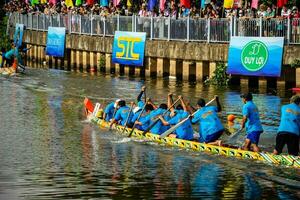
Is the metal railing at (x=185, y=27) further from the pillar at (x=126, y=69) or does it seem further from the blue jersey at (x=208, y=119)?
the blue jersey at (x=208, y=119)

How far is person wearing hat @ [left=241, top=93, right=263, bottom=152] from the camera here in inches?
823

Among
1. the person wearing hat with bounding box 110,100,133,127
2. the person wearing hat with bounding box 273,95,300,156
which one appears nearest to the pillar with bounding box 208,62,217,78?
the person wearing hat with bounding box 110,100,133,127

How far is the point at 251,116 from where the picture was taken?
827 inches

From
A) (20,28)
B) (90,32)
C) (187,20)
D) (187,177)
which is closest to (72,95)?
(187,20)

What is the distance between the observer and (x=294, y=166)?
19.4 meters

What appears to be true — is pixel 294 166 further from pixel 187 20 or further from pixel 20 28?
pixel 20 28

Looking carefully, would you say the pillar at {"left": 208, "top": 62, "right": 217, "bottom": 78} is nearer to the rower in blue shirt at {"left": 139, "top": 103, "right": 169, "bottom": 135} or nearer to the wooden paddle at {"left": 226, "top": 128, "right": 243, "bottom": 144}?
the rower in blue shirt at {"left": 139, "top": 103, "right": 169, "bottom": 135}

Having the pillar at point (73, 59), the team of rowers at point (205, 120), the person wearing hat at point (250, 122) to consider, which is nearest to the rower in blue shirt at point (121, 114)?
the team of rowers at point (205, 120)

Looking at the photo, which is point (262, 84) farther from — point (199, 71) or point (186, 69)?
point (186, 69)

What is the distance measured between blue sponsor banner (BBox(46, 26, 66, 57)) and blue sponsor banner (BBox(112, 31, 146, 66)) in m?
8.04

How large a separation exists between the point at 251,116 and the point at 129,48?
24576 mm

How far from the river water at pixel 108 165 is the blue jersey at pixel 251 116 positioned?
106 cm

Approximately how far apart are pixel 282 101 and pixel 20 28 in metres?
34.1

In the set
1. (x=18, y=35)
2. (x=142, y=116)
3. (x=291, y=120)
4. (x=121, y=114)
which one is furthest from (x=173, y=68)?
(x=18, y=35)
